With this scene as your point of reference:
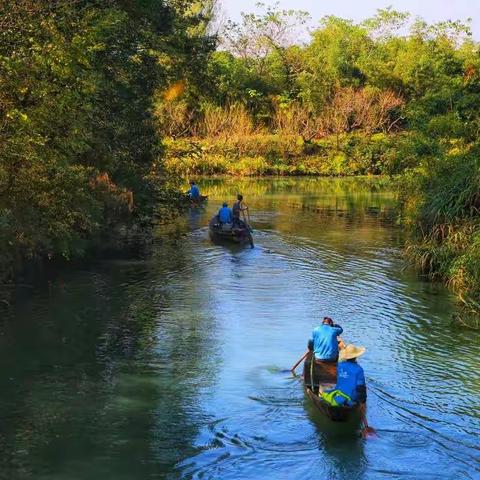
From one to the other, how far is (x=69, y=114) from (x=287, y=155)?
5210 centimetres

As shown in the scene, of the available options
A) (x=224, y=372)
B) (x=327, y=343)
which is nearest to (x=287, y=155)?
(x=224, y=372)

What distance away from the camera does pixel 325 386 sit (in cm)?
1173

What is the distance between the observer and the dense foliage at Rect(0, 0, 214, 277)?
15188mm

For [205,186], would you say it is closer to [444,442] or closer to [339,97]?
[339,97]

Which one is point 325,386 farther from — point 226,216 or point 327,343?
point 226,216

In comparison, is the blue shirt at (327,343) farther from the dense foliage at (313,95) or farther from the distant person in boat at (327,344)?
the dense foliage at (313,95)

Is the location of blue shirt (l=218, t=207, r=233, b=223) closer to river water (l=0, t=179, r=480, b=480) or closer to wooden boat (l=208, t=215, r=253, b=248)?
wooden boat (l=208, t=215, r=253, b=248)

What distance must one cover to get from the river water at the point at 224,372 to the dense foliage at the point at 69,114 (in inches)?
90.1

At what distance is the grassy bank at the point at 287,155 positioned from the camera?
6369 cm

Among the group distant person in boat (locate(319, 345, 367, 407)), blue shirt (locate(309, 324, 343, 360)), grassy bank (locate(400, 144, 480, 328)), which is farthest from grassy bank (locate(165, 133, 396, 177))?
distant person in boat (locate(319, 345, 367, 407))

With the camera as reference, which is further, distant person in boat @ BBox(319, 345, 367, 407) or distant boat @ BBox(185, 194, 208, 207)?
distant boat @ BBox(185, 194, 208, 207)

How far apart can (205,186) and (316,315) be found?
35.9 metres

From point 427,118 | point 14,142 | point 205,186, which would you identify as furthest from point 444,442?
point 205,186

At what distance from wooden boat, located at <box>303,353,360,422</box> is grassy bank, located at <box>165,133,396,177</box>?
51.5m
